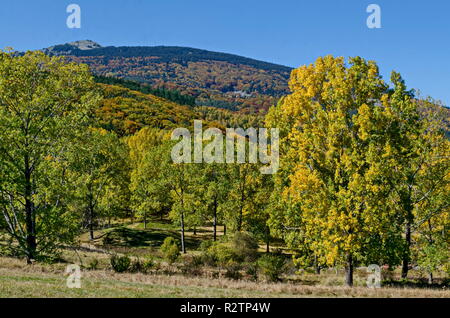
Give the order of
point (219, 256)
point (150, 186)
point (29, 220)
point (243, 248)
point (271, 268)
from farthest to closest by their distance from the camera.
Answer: point (150, 186) → point (243, 248) → point (219, 256) → point (271, 268) → point (29, 220)

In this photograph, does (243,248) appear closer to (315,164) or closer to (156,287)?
(315,164)

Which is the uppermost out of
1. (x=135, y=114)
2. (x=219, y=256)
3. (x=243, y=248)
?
(x=135, y=114)

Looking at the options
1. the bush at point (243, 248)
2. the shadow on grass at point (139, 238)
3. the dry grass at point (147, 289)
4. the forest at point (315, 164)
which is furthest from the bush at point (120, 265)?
the shadow on grass at point (139, 238)

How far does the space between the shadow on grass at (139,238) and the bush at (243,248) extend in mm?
14529

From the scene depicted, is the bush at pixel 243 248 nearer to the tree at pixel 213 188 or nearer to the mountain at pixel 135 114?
the tree at pixel 213 188

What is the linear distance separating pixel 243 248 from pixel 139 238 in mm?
20529

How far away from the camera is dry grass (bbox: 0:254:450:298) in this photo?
15.3 metres

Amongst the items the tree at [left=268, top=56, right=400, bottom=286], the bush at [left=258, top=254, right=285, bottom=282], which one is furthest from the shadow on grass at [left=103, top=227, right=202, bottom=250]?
the tree at [left=268, top=56, right=400, bottom=286]

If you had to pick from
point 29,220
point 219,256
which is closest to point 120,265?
point 29,220

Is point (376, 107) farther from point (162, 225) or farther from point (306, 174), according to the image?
point (162, 225)

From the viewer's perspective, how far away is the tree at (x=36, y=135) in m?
22.9

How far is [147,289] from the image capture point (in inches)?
684

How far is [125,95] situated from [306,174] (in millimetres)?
186109
